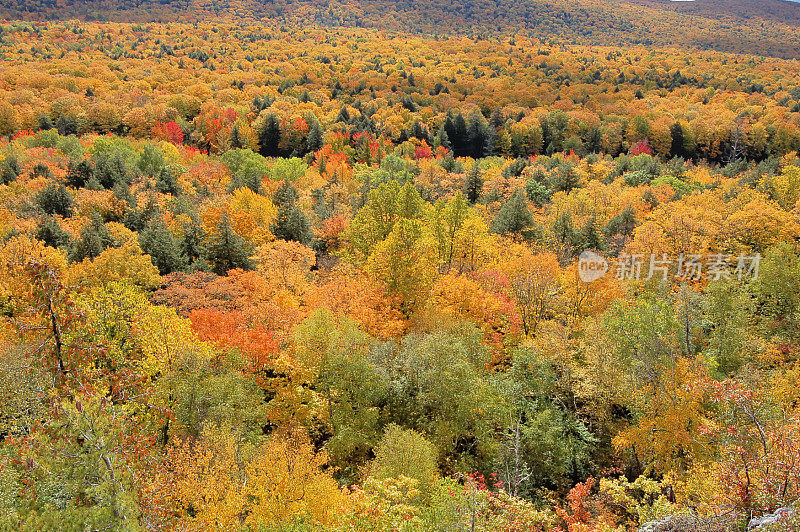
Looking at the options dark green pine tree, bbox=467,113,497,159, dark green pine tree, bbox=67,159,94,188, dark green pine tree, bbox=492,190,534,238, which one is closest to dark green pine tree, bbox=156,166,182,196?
dark green pine tree, bbox=67,159,94,188

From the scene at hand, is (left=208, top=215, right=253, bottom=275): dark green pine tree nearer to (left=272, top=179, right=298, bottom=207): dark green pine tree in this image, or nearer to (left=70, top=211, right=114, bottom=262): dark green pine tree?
(left=70, top=211, right=114, bottom=262): dark green pine tree

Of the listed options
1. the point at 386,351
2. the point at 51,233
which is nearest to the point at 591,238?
the point at 386,351

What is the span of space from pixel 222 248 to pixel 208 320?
15.5m

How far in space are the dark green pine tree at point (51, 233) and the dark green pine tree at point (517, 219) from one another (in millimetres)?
45372

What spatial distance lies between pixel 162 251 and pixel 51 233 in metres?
11.7

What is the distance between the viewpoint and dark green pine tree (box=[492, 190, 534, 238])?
167ft

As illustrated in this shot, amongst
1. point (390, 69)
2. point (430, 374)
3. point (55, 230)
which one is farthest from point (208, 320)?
point (390, 69)

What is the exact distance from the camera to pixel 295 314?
34.8 m

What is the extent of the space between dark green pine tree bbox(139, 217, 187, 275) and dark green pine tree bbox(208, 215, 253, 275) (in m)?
3.01

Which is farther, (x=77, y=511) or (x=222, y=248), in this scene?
(x=222, y=248)

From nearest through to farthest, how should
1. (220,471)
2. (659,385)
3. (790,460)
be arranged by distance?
(790,460), (220,471), (659,385)

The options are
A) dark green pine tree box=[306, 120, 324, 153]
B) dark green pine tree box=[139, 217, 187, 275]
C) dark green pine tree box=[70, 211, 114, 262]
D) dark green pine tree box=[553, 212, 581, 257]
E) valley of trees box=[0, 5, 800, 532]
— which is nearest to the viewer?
valley of trees box=[0, 5, 800, 532]

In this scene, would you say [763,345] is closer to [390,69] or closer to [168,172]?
[168,172]

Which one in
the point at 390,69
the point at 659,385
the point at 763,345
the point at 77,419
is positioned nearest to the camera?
the point at 77,419
